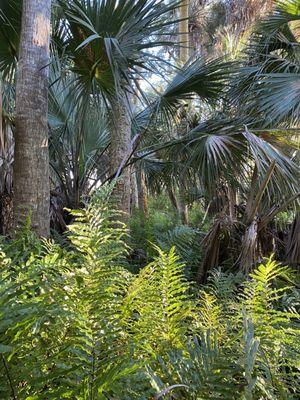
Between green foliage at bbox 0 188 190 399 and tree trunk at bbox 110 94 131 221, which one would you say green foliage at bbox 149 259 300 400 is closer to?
green foliage at bbox 0 188 190 399

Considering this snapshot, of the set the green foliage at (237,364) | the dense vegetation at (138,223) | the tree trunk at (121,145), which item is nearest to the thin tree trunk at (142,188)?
the dense vegetation at (138,223)

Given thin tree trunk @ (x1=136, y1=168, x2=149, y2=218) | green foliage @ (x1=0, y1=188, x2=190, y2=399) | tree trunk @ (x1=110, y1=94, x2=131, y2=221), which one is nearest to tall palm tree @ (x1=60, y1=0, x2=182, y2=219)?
tree trunk @ (x1=110, y1=94, x2=131, y2=221)

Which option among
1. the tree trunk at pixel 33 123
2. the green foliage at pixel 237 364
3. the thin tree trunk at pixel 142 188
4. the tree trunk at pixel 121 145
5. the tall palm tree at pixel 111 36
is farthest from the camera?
the thin tree trunk at pixel 142 188

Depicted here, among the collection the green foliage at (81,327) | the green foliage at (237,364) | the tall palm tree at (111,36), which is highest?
the tall palm tree at (111,36)

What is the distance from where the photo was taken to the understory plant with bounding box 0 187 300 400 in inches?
36.2

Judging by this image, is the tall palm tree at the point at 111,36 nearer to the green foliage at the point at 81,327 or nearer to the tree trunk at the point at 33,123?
the tree trunk at the point at 33,123

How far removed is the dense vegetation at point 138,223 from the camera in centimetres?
100

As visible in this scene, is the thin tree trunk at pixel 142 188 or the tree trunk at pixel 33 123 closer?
the tree trunk at pixel 33 123

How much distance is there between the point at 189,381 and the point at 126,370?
7.2 inches

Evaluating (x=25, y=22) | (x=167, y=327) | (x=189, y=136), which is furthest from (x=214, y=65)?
(x=167, y=327)

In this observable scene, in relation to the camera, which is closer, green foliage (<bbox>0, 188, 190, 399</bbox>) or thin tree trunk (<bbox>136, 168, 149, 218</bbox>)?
green foliage (<bbox>0, 188, 190, 399</bbox>)

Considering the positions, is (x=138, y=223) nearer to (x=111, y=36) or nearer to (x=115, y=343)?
(x=111, y=36)

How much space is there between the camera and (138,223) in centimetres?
428

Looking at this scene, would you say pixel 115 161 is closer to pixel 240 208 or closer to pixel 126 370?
pixel 240 208
